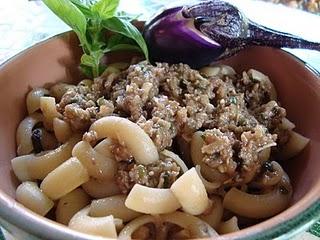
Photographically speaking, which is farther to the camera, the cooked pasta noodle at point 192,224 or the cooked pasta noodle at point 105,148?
the cooked pasta noodle at point 105,148

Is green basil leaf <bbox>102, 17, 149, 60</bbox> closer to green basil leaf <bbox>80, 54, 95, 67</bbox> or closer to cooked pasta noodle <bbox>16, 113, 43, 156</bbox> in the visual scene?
green basil leaf <bbox>80, 54, 95, 67</bbox>

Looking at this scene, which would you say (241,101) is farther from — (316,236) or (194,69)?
(316,236)

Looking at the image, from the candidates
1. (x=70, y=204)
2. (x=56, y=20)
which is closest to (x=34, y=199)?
(x=70, y=204)

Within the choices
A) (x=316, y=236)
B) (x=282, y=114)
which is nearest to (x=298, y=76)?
(x=282, y=114)

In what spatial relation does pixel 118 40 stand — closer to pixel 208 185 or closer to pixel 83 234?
pixel 208 185

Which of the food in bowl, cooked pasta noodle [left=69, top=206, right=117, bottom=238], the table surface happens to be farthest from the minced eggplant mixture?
the table surface

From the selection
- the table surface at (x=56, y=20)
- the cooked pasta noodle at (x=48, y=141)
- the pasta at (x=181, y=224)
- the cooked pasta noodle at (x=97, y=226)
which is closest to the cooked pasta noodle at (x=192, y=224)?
the pasta at (x=181, y=224)

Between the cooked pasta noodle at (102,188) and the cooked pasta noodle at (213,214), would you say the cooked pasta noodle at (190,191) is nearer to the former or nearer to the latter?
the cooked pasta noodle at (213,214)
